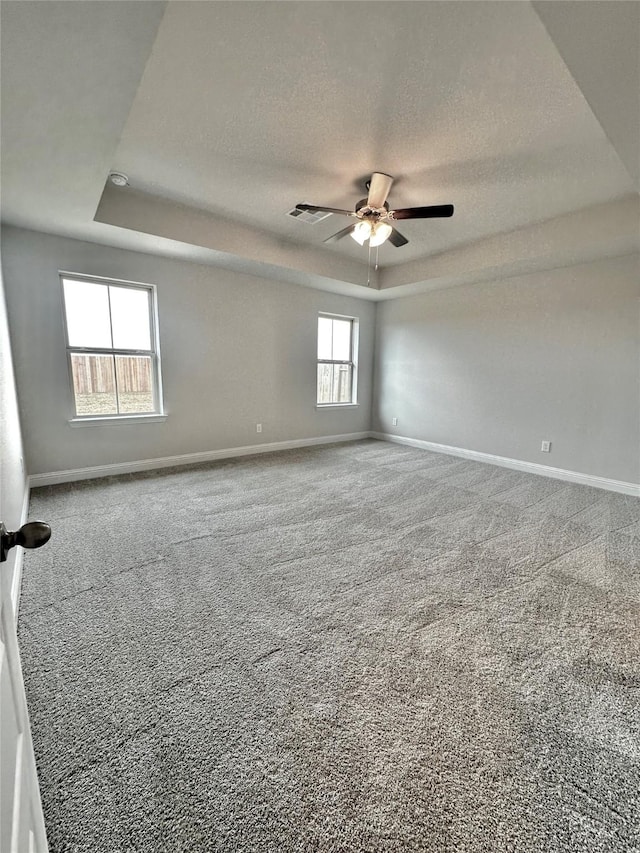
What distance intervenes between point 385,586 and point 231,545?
1095mm

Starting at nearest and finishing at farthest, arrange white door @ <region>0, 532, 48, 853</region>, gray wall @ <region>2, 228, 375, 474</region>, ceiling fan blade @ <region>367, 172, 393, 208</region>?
white door @ <region>0, 532, 48, 853</region>
ceiling fan blade @ <region>367, 172, 393, 208</region>
gray wall @ <region>2, 228, 375, 474</region>

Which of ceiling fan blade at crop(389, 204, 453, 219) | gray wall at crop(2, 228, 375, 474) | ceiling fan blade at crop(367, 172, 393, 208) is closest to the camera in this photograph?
ceiling fan blade at crop(389, 204, 453, 219)

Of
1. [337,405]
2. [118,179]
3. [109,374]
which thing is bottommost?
[337,405]

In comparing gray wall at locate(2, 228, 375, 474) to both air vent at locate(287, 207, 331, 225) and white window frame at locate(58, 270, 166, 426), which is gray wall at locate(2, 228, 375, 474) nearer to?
white window frame at locate(58, 270, 166, 426)

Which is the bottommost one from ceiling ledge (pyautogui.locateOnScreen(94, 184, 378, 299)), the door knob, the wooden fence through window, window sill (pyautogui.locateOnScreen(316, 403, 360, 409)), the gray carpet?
the gray carpet

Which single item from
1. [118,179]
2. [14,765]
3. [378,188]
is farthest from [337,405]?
[14,765]

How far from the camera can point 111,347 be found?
3.88 meters

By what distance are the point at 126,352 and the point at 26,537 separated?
149 inches

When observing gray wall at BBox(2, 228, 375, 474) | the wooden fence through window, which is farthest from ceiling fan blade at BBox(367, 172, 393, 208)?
the wooden fence through window

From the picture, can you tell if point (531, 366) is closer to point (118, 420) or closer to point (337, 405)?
point (337, 405)

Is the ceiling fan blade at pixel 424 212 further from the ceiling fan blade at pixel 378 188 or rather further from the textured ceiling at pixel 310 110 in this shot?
the textured ceiling at pixel 310 110

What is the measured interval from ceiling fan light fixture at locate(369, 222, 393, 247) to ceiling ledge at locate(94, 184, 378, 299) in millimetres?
1500

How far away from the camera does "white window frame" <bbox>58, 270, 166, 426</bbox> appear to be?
11.9 feet

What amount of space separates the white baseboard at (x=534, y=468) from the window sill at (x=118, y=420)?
3.70 meters
